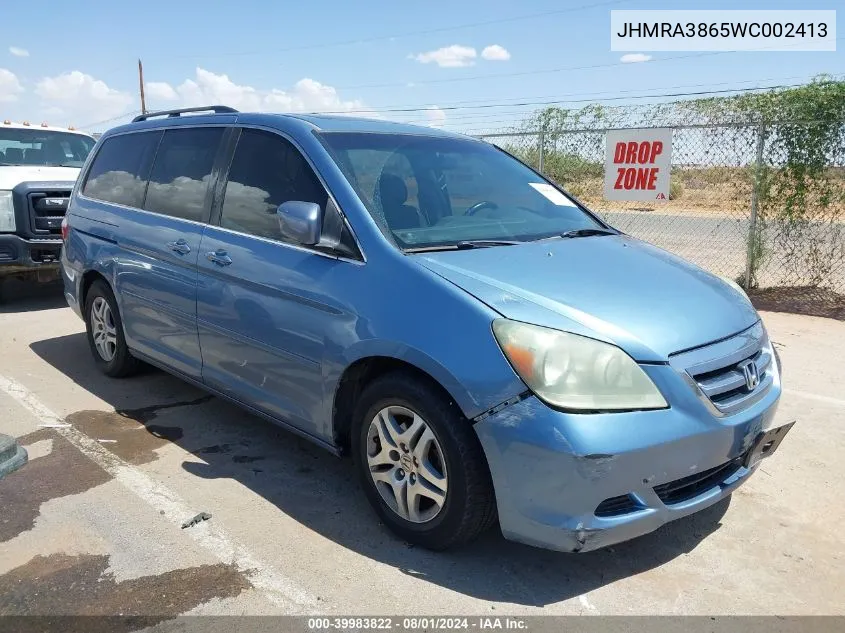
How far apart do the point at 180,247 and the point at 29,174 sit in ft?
18.2

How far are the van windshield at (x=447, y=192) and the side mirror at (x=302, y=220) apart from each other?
0.25 meters

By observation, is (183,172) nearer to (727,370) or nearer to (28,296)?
(727,370)

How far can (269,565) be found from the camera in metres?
2.94

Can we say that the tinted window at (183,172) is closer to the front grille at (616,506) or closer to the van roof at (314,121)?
the van roof at (314,121)

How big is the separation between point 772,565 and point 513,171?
244 cm

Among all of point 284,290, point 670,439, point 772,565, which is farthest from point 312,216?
point 772,565

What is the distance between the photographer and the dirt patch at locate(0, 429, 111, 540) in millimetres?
3324

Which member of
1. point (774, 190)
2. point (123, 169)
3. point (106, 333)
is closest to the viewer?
point (123, 169)

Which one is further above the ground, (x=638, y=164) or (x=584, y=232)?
(x=638, y=164)

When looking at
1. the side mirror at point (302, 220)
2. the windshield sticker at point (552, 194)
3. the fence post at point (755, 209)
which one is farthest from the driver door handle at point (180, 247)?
the fence post at point (755, 209)

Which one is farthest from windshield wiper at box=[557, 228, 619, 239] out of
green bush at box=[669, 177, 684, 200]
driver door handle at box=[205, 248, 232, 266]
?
green bush at box=[669, 177, 684, 200]

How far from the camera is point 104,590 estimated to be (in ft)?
9.06

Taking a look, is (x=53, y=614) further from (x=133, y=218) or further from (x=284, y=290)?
(x=133, y=218)

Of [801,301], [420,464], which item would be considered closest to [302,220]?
[420,464]
